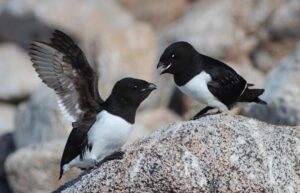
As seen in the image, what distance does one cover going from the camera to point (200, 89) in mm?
11531

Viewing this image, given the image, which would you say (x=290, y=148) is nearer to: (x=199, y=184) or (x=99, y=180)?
(x=199, y=184)

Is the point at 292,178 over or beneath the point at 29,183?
over

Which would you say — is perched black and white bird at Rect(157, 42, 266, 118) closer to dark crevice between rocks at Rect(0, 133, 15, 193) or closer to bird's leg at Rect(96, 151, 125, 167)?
bird's leg at Rect(96, 151, 125, 167)

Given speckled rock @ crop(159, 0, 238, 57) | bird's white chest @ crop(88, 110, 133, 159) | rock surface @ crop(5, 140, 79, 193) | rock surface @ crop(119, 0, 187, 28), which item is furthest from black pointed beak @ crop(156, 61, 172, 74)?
rock surface @ crop(119, 0, 187, 28)

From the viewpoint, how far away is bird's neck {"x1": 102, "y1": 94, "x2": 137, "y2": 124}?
11.0 metres

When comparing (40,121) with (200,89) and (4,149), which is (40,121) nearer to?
(4,149)

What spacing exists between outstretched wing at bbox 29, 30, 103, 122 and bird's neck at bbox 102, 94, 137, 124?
16.1 inches

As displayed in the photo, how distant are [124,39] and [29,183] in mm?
8522

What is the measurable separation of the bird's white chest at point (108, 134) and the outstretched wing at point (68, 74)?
21.7 inches

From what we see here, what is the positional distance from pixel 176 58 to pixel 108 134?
53.3 inches

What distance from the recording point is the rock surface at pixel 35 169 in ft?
47.4

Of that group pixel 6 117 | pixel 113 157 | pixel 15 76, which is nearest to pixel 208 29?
pixel 15 76

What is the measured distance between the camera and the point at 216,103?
461 inches

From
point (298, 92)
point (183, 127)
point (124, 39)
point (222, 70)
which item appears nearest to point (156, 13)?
point (124, 39)
